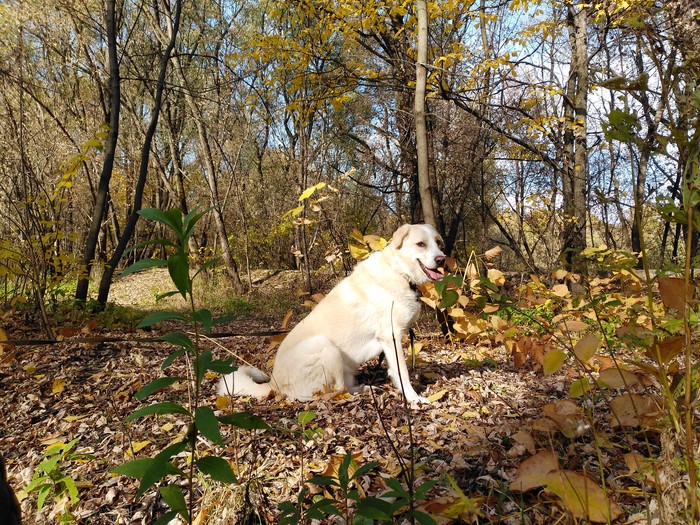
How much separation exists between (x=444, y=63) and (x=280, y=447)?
5771 mm

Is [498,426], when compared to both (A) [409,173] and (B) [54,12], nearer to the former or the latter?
(A) [409,173]

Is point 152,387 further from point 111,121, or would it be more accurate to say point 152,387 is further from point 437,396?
point 111,121

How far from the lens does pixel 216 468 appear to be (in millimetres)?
1295

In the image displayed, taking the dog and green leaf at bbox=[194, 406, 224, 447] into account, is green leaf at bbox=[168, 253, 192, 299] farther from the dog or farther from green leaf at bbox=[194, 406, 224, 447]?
the dog

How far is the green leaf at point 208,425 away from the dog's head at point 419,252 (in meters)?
2.83

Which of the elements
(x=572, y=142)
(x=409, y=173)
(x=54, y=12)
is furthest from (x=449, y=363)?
(x=54, y=12)

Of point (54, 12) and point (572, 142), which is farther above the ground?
point (54, 12)

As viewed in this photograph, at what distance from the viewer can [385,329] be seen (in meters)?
3.91

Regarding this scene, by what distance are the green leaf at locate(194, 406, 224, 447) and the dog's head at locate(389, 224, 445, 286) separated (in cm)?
283

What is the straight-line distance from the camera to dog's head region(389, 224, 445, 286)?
387cm

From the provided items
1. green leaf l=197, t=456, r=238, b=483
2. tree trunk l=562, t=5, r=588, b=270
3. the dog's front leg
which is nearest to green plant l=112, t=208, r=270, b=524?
green leaf l=197, t=456, r=238, b=483

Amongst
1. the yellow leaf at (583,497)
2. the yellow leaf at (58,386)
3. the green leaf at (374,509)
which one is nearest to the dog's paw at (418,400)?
the yellow leaf at (583,497)

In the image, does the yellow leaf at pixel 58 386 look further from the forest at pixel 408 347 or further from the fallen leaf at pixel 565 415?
the fallen leaf at pixel 565 415

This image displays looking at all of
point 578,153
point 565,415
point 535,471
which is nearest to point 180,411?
point 535,471
